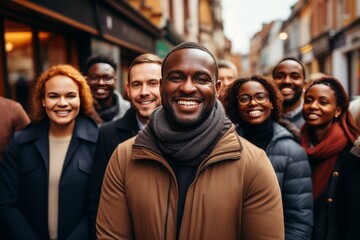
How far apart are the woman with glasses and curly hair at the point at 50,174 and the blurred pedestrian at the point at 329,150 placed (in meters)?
1.65

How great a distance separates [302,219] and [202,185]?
1.04 m

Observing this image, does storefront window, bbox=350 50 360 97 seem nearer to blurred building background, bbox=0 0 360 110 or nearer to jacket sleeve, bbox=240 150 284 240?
blurred building background, bbox=0 0 360 110

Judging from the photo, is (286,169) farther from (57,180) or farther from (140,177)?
(57,180)

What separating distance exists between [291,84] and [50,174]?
7.41 feet

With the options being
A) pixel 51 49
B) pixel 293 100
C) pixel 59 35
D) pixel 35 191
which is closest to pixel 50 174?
pixel 35 191

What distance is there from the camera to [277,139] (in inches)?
101

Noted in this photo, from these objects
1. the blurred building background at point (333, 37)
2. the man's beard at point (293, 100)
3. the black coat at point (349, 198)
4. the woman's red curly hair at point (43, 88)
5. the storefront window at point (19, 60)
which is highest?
the blurred building background at point (333, 37)

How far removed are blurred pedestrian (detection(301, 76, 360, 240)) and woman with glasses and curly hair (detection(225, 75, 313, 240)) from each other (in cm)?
22

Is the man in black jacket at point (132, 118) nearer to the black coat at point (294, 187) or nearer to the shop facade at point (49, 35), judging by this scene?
the black coat at point (294, 187)

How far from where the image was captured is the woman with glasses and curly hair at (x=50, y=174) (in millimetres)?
2578

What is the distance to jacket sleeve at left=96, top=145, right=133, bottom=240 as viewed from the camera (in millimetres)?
1786

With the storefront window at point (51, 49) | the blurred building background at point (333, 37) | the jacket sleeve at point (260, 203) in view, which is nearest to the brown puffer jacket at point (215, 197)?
the jacket sleeve at point (260, 203)

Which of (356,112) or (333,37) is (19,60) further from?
(333,37)

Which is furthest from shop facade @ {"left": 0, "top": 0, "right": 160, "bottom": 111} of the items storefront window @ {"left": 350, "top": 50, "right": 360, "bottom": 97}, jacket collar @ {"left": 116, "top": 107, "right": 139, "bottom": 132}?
storefront window @ {"left": 350, "top": 50, "right": 360, "bottom": 97}
